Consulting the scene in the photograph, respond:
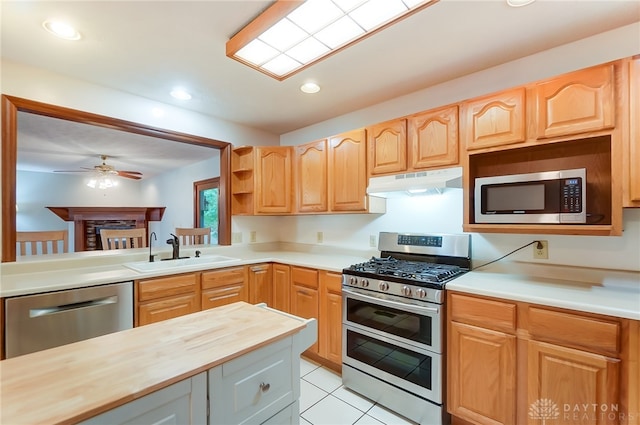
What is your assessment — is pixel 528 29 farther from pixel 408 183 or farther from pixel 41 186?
pixel 41 186

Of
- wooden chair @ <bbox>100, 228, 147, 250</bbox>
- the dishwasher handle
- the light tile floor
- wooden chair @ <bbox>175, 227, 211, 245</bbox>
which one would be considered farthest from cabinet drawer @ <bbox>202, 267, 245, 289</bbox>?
wooden chair @ <bbox>100, 228, 147, 250</bbox>

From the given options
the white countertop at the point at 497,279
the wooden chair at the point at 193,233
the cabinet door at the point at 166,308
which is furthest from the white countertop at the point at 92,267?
the wooden chair at the point at 193,233

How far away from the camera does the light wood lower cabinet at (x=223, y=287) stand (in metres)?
2.45

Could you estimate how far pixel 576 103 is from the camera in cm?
158

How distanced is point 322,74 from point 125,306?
2222 millimetres

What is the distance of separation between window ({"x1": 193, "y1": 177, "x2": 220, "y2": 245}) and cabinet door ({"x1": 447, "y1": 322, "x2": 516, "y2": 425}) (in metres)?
4.32

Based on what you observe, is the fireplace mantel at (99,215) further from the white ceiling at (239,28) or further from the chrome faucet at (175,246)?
the white ceiling at (239,28)

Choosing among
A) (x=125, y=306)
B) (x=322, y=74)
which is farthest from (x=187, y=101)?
(x=125, y=306)

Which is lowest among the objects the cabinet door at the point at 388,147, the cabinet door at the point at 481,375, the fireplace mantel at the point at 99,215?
the cabinet door at the point at 481,375

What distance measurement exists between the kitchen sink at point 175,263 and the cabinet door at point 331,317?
88 centimetres

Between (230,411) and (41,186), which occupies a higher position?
(41,186)

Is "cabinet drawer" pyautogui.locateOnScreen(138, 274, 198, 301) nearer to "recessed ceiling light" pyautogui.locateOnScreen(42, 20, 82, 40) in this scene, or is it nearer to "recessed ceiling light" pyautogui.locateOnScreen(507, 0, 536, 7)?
"recessed ceiling light" pyautogui.locateOnScreen(42, 20, 82, 40)

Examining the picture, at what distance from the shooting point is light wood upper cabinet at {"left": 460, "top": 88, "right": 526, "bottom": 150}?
1.76 m

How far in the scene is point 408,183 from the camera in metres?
2.17
